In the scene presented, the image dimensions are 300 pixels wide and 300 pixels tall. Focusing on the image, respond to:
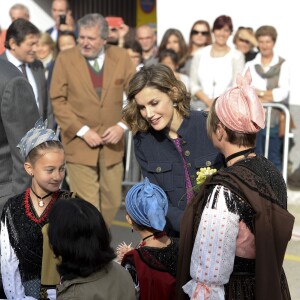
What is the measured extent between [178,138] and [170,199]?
37 cm

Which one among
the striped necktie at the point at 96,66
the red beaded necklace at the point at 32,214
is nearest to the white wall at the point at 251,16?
the striped necktie at the point at 96,66

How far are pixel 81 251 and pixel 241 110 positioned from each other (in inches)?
36.0

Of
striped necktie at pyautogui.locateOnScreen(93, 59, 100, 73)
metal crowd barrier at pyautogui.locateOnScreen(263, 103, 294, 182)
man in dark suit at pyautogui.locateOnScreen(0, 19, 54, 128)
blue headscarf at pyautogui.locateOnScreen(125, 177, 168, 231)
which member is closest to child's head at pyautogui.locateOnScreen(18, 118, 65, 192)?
blue headscarf at pyautogui.locateOnScreen(125, 177, 168, 231)

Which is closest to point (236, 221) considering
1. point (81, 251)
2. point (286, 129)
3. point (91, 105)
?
point (81, 251)

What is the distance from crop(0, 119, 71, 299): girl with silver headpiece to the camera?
3.90 m

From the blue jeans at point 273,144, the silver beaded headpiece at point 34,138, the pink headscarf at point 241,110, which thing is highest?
the pink headscarf at point 241,110

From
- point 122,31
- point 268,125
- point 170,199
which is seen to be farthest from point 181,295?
point 122,31

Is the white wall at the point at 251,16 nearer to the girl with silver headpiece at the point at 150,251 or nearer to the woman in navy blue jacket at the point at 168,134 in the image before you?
the woman in navy blue jacket at the point at 168,134

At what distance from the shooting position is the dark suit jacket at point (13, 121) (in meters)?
4.24

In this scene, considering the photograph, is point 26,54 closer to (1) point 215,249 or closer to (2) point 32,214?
(2) point 32,214

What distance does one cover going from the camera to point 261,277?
317 cm

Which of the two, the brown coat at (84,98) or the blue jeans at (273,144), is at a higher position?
the brown coat at (84,98)

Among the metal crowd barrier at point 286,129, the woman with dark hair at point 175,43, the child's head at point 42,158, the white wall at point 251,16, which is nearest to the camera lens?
the child's head at point 42,158

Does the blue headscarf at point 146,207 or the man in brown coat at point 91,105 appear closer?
the blue headscarf at point 146,207
